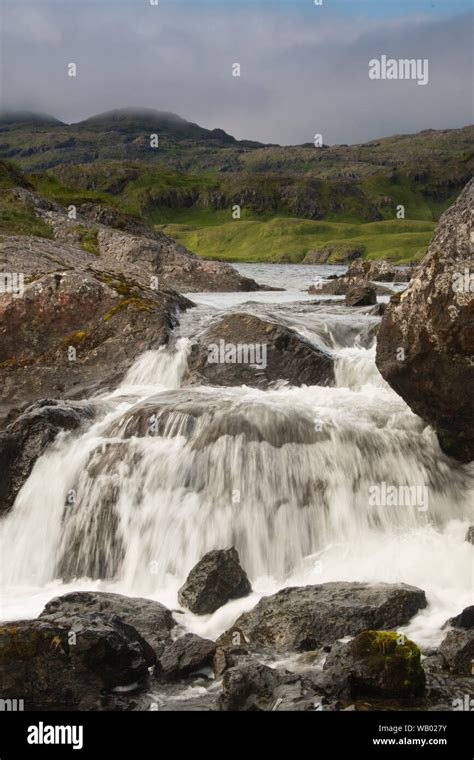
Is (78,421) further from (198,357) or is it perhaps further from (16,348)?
(16,348)

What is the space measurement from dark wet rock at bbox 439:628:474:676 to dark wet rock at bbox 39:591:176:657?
485 centimetres

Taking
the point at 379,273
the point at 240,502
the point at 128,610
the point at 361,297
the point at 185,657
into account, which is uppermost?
the point at 379,273

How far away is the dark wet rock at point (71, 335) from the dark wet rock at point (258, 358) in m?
2.34

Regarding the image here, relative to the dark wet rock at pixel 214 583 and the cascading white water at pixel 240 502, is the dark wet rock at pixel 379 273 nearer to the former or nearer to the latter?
the cascading white water at pixel 240 502

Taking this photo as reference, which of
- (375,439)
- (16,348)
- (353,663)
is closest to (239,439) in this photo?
(375,439)

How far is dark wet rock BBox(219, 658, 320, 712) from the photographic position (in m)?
10.9

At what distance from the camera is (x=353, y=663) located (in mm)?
11594

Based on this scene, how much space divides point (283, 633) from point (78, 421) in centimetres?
996

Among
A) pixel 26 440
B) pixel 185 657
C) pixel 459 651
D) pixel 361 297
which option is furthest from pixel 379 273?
pixel 185 657

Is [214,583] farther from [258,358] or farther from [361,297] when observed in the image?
[361,297]

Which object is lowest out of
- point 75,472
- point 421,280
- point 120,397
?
point 75,472

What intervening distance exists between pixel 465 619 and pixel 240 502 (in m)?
6.38

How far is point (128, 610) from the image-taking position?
1467 centimetres
